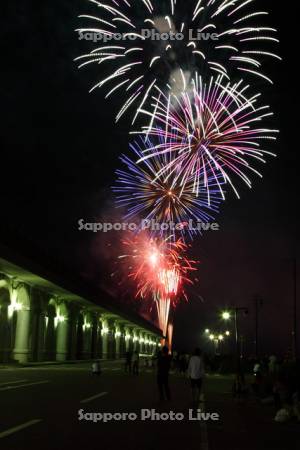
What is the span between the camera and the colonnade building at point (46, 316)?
43.2 meters

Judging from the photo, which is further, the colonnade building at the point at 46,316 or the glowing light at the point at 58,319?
the glowing light at the point at 58,319

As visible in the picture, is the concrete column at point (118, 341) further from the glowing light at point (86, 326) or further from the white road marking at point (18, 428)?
the white road marking at point (18, 428)

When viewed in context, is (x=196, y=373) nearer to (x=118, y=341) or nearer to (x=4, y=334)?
(x=4, y=334)

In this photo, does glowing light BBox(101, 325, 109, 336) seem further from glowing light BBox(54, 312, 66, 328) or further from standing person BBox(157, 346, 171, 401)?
→ standing person BBox(157, 346, 171, 401)

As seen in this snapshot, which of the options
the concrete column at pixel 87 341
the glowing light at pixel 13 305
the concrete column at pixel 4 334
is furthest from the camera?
the concrete column at pixel 87 341

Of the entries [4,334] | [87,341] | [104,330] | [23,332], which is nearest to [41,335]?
[23,332]

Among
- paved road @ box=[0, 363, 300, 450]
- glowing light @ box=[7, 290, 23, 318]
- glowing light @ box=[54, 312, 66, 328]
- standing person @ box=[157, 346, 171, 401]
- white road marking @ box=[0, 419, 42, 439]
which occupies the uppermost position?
glowing light @ box=[7, 290, 23, 318]

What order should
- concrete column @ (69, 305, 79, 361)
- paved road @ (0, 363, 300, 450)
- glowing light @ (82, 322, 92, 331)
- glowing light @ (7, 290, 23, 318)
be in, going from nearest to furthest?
paved road @ (0, 363, 300, 450), glowing light @ (7, 290, 23, 318), concrete column @ (69, 305, 79, 361), glowing light @ (82, 322, 92, 331)

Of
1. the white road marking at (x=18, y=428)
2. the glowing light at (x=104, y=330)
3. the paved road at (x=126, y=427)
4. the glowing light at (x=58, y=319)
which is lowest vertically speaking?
the paved road at (x=126, y=427)

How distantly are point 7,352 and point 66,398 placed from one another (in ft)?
94.8

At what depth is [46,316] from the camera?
5441 cm

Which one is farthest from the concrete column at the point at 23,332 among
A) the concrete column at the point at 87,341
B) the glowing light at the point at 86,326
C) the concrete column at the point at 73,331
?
the concrete column at the point at 87,341

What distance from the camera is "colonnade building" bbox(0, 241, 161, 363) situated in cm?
4325

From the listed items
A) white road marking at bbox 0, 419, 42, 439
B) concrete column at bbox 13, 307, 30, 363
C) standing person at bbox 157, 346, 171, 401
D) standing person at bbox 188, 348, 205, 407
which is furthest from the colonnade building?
white road marking at bbox 0, 419, 42, 439
